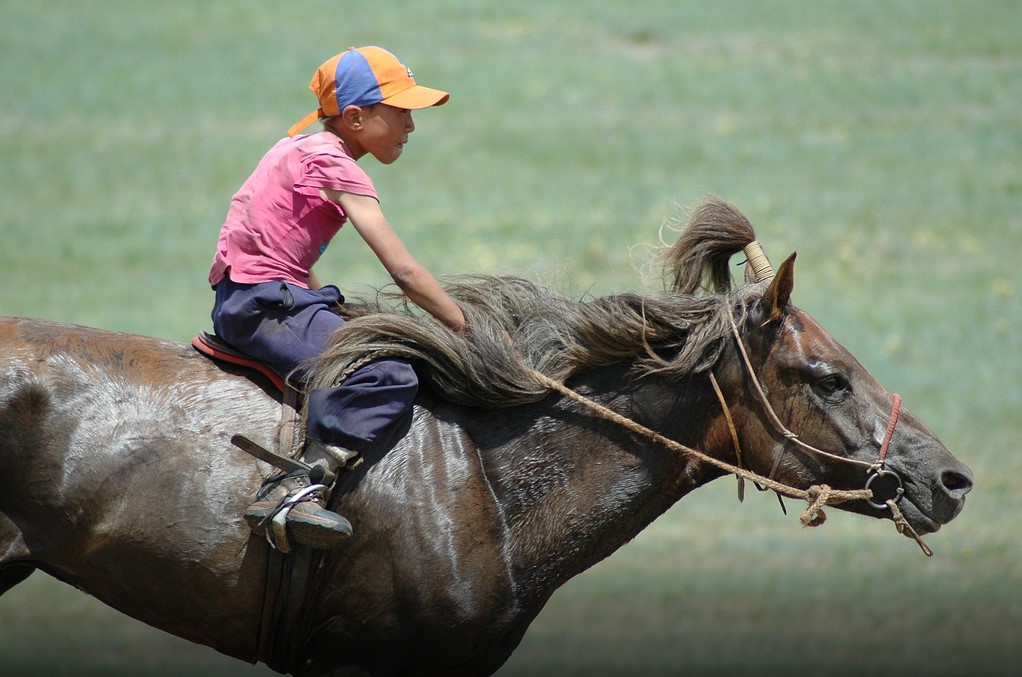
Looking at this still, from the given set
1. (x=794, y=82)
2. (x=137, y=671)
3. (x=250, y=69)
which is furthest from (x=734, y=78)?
(x=137, y=671)

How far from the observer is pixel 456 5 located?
25531mm

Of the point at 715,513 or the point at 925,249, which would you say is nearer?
the point at 715,513

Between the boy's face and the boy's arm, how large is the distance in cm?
20

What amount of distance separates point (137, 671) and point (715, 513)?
16.6 feet

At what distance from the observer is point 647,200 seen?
1656 centimetres

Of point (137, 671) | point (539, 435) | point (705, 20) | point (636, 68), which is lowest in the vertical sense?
point (137, 671)

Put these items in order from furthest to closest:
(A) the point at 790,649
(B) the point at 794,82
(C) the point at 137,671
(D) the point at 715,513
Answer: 1. (B) the point at 794,82
2. (D) the point at 715,513
3. (A) the point at 790,649
4. (C) the point at 137,671

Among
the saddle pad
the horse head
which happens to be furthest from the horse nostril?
the saddle pad

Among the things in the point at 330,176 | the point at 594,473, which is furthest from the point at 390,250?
the point at 594,473

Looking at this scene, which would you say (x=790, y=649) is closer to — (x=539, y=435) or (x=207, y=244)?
(x=539, y=435)

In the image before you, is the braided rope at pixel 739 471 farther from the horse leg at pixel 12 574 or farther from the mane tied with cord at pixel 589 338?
the horse leg at pixel 12 574

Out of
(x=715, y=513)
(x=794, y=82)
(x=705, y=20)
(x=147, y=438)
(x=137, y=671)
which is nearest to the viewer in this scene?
(x=147, y=438)

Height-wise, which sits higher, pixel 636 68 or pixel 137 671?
pixel 636 68

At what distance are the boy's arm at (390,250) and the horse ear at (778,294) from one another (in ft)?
3.53
